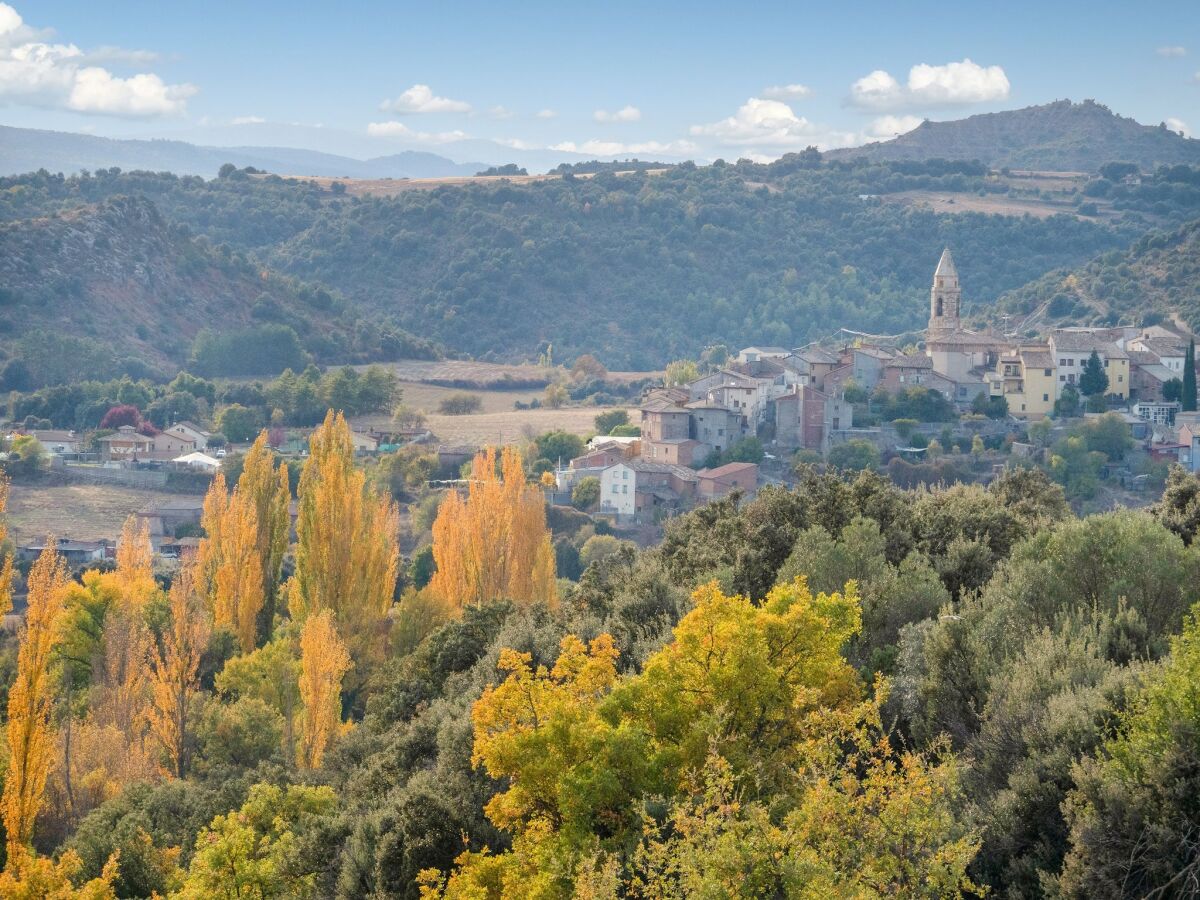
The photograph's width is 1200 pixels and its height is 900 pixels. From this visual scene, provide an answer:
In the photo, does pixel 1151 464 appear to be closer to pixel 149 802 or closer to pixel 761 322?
pixel 149 802

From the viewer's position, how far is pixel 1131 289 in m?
82.8

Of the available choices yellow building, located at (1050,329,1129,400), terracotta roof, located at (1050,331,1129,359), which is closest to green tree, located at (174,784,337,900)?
yellow building, located at (1050,329,1129,400)

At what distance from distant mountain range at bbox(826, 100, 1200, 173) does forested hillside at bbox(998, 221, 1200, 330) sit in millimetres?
69724

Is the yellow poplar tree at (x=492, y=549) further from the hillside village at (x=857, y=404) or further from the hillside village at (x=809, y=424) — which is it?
the hillside village at (x=857, y=404)

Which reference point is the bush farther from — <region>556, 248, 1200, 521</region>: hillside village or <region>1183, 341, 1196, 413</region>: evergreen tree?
<region>1183, 341, 1196, 413</region>: evergreen tree

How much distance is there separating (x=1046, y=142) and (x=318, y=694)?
16175cm

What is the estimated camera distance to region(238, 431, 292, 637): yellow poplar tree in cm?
3112

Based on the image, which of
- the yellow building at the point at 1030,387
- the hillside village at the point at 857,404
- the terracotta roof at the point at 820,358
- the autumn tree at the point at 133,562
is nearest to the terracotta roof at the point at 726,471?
the hillside village at the point at 857,404

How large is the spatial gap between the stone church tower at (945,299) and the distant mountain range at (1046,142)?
286 feet

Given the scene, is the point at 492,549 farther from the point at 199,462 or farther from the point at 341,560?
the point at 199,462

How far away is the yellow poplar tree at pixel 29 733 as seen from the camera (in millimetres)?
17516

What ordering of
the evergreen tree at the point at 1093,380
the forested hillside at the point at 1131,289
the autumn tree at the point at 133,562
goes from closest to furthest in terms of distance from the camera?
the autumn tree at the point at 133,562
the evergreen tree at the point at 1093,380
the forested hillside at the point at 1131,289

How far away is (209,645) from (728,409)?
31.9m

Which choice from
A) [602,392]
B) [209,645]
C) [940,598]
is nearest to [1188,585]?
[940,598]
